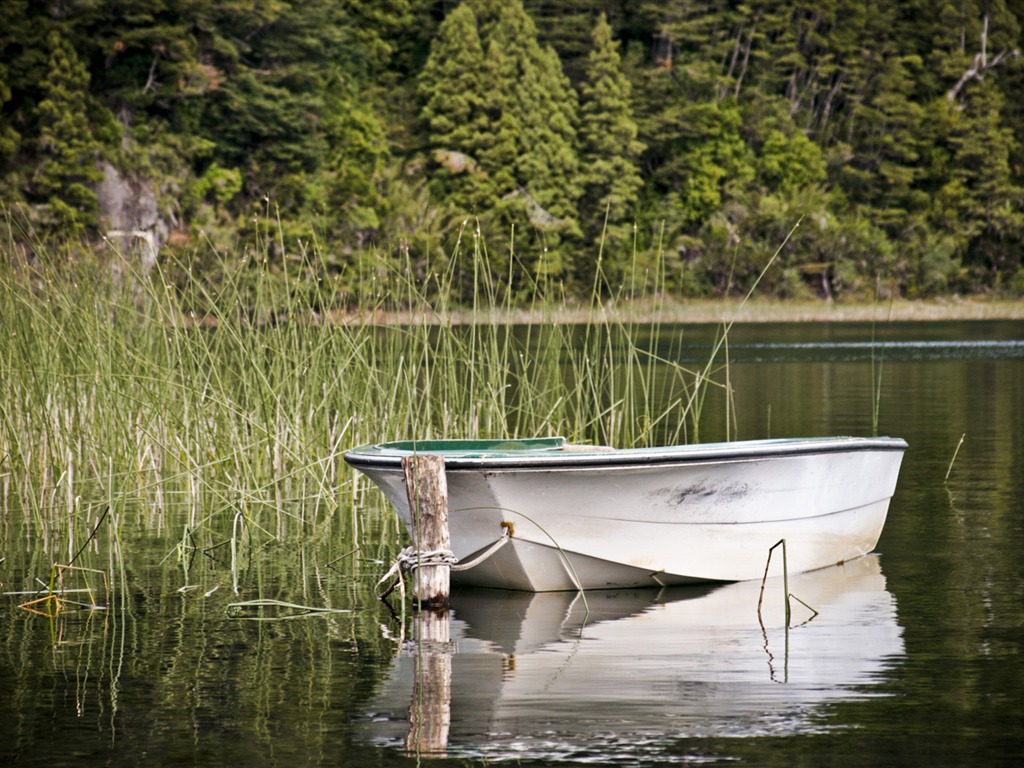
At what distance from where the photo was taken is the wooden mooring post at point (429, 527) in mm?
4785

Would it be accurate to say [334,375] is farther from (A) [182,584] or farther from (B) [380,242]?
(B) [380,242]

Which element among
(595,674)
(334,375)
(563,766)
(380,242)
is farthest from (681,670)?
(380,242)

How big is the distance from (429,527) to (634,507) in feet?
2.36

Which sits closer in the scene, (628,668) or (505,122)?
(628,668)

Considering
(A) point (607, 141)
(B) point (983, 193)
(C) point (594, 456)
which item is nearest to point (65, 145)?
(A) point (607, 141)

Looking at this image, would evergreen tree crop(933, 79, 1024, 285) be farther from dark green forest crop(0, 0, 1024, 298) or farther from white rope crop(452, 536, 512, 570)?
white rope crop(452, 536, 512, 570)

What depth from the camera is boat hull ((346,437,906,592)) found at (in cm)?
485

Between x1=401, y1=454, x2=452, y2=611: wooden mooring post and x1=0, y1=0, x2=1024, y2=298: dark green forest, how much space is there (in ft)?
78.2

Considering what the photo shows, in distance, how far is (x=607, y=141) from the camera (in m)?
37.8

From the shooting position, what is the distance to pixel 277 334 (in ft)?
22.3

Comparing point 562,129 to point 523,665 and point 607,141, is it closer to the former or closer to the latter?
point 607,141

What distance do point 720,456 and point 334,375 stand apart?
2.58m

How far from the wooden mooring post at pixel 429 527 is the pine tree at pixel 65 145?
25010 millimetres

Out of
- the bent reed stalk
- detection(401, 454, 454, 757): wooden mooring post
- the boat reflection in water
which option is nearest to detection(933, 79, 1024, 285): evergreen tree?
the bent reed stalk
